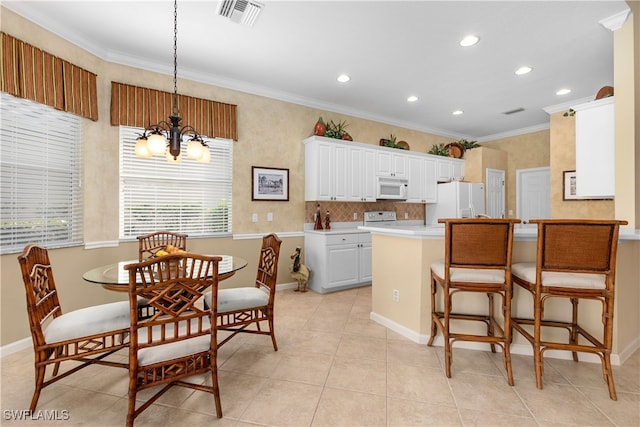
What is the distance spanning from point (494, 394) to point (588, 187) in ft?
7.27

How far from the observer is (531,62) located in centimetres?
343

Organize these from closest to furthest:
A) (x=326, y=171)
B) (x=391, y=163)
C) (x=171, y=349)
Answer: (x=171, y=349) → (x=326, y=171) → (x=391, y=163)

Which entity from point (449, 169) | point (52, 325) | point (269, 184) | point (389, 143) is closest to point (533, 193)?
point (449, 169)

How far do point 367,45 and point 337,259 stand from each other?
2.73m

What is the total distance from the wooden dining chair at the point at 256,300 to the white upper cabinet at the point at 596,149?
2.97 m

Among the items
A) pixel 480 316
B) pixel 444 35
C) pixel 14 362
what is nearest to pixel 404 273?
pixel 480 316

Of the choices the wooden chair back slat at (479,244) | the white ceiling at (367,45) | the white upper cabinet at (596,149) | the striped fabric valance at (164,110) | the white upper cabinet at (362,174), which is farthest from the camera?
the white upper cabinet at (362,174)

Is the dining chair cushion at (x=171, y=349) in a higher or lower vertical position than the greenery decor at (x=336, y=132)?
lower

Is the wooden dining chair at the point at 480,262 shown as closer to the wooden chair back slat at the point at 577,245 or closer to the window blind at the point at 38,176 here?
the wooden chair back slat at the point at 577,245

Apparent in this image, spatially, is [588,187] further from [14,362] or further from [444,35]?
[14,362]

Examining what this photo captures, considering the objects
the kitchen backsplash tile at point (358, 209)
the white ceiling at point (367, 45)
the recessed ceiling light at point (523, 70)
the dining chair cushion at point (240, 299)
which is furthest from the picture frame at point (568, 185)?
the dining chair cushion at point (240, 299)

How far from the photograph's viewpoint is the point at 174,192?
3.65m

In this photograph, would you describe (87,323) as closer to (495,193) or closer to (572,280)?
(572,280)

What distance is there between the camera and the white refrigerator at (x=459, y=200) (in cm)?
551
